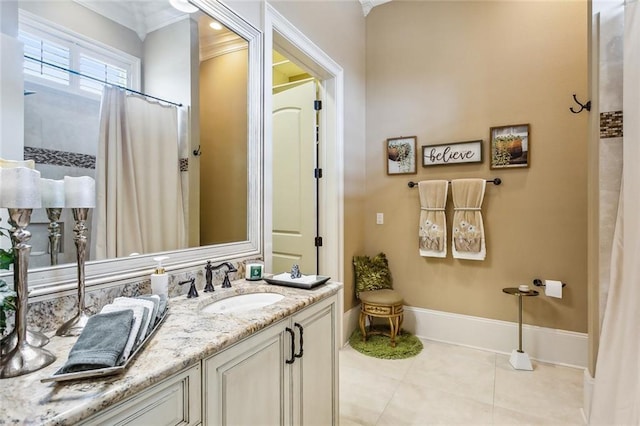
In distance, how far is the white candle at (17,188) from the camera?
767 millimetres

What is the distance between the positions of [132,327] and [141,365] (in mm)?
111

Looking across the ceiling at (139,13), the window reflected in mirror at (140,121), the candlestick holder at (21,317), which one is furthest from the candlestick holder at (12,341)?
the ceiling at (139,13)

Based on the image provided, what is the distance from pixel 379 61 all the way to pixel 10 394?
3.44 meters

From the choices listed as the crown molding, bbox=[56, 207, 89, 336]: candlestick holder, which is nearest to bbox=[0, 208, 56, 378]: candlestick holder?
bbox=[56, 207, 89, 336]: candlestick holder

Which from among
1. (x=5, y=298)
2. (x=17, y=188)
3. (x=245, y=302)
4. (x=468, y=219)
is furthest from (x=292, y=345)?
(x=468, y=219)

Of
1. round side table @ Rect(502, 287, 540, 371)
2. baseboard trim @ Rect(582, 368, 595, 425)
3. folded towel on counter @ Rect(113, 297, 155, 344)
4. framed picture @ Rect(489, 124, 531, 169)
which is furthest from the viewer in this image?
framed picture @ Rect(489, 124, 531, 169)

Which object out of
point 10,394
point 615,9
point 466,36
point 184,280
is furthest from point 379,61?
point 10,394

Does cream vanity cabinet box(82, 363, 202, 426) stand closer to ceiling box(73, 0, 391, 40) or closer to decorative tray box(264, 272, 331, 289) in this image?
decorative tray box(264, 272, 331, 289)

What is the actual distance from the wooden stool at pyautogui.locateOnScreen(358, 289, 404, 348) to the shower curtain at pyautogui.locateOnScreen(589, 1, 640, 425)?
4.36 feet

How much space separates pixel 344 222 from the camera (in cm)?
291

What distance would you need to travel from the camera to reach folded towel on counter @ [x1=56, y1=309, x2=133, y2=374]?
2.26 feet

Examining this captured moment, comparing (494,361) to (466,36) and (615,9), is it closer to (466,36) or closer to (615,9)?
(615,9)

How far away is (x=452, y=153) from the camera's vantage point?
284cm

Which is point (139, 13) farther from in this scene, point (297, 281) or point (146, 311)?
point (297, 281)
